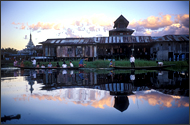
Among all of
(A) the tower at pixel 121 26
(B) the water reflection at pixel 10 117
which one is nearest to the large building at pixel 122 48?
(A) the tower at pixel 121 26

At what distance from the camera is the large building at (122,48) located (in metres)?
31.0

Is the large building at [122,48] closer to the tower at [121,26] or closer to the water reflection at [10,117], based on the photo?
the tower at [121,26]

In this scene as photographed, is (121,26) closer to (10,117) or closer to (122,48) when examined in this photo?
(122,48)

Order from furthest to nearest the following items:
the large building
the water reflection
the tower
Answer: the tower
the large building
the water reflection

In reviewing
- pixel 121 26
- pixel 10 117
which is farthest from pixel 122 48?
pixel 10 117

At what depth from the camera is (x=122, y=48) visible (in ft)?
110

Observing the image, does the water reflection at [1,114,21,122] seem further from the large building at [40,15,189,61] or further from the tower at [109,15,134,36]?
the tower at [109,15,134,36]

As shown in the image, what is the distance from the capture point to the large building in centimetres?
3102

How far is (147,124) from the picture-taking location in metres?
3.65

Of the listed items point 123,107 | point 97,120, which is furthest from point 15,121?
point 123,107

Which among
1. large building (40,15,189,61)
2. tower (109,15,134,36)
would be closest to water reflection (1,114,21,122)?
large building (40,15,189,61)

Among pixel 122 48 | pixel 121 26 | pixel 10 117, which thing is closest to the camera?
pixel 10 117

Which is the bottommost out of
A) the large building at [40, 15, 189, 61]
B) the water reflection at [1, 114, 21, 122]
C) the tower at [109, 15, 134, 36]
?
the water reflection at [1, 114, 21, 122]

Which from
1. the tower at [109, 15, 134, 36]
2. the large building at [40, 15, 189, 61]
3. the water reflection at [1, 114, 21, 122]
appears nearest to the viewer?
the water reflection at [1, 114, 21, 122]
